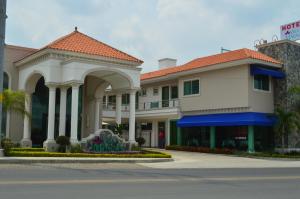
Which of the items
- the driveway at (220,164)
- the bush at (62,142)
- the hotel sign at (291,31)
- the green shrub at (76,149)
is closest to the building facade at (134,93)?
the bush at (62,142)

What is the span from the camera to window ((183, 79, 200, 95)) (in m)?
38.0

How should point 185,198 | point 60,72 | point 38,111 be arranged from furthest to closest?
point 38,111 → point 60,72 → point 185,198

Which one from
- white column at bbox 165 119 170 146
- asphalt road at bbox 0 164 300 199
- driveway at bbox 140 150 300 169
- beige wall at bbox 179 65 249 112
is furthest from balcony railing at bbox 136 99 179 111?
asphalt road at bbox 0 164 300 199

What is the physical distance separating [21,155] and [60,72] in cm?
735

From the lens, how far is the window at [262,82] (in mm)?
33881

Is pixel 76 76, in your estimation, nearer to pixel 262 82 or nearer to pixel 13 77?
pixel 13 77

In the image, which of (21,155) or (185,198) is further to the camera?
(21,155)

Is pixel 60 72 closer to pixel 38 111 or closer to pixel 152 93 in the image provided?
pixel 38 111

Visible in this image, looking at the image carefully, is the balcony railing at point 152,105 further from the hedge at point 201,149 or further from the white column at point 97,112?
Answer: the white column at point 97,112

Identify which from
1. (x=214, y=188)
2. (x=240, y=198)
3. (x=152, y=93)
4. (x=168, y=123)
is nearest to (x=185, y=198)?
(x=240, y=198)

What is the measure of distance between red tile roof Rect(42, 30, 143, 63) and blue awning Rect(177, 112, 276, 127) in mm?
8369

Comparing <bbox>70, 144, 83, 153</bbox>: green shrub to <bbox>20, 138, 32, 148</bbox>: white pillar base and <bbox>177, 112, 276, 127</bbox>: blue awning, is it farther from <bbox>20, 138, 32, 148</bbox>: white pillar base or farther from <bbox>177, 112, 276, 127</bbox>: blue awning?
<bbox>177, 112, 276, 127</bbox>: blue awning

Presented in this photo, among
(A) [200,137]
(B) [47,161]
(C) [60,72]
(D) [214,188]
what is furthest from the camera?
(A) [200,137]

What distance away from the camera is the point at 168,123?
40750mm
